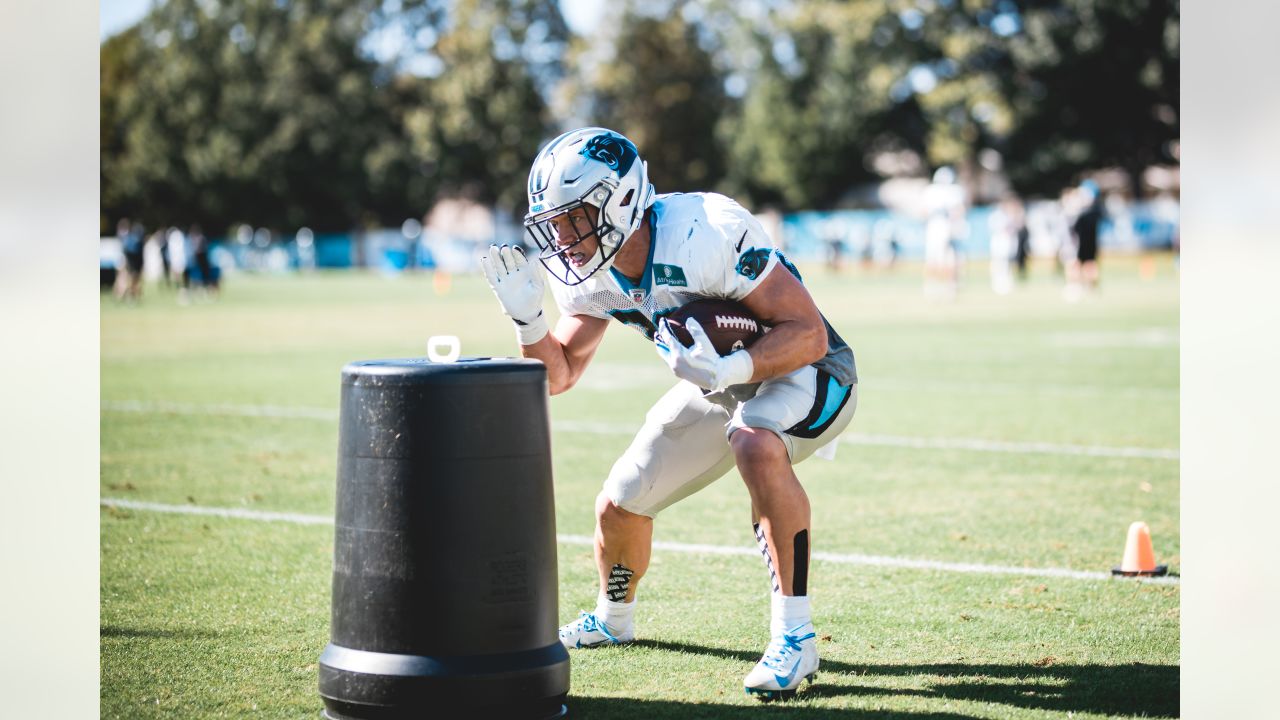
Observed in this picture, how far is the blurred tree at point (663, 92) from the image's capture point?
68.2 m

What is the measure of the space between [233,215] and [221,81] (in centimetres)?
733

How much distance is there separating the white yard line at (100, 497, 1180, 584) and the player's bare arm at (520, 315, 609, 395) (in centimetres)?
161

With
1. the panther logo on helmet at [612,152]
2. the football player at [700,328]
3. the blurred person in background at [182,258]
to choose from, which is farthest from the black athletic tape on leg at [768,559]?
the blurred person in background at [182,258]

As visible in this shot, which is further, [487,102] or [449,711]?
[487,102]

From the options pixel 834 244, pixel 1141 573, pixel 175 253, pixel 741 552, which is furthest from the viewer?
pixel 834 244

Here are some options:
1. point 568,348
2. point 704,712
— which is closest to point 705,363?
point 568,348

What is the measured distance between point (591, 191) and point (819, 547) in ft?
8.65

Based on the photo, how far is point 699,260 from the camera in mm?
4098

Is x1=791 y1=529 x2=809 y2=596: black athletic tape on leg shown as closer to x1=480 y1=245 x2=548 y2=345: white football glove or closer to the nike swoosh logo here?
the nike swoosh logo

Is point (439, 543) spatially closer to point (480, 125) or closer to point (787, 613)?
point (787, 613)

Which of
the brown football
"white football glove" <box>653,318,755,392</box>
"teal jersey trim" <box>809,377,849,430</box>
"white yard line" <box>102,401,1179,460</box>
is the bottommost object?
"white yard line" <box>102,401,1179,460</box>

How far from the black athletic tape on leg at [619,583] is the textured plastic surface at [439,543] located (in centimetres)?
87

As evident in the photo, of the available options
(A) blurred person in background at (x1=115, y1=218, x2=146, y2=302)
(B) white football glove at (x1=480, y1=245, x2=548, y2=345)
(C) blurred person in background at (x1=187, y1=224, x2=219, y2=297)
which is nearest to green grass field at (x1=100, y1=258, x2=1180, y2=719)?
(B) white football glove at (x1=480, y1=245, x2=548, y2=345)

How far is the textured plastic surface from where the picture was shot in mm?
3648
